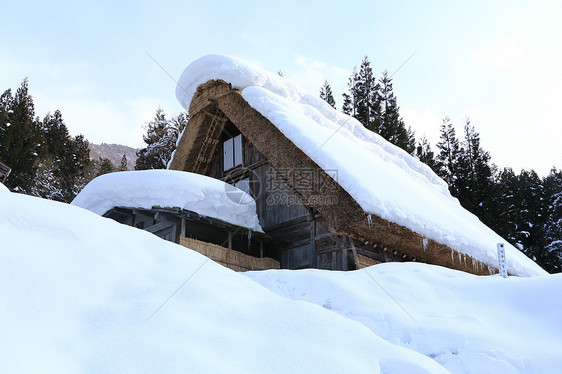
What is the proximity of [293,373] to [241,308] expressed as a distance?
982mm

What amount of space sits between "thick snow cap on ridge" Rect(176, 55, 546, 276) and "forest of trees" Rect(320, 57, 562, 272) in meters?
10.3

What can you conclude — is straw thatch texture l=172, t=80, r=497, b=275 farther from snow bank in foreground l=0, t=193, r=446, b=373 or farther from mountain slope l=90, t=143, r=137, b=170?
mountain slope l=90, t=143, r=137, b=170

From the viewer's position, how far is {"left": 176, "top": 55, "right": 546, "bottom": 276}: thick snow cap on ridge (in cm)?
846

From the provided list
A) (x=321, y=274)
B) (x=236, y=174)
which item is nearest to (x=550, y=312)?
(x=321, y=274)

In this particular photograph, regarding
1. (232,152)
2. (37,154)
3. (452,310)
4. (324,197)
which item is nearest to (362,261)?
(324,197)

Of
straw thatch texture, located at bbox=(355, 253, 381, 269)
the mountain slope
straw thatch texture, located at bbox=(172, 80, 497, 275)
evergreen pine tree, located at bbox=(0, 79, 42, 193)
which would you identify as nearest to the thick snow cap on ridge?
straw thatch texture, located at bbox=(172, 80, 497, 275)

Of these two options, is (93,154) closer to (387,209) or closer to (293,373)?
(387,209)

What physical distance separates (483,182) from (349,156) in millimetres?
16835

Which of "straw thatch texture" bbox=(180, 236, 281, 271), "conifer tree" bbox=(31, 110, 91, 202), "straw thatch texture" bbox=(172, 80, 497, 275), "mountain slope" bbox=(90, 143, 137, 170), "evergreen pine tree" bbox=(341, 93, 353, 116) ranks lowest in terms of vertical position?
"straw thatch texture" bbox=(180, 236, 281, 271)

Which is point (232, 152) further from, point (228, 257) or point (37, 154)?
point (37, 154)

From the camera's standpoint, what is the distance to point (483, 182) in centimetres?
2352

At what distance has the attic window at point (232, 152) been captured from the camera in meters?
12.4

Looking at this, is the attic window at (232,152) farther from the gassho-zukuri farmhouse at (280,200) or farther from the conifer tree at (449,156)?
the conifer tree at (449,156)

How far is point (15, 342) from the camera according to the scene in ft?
8.02
